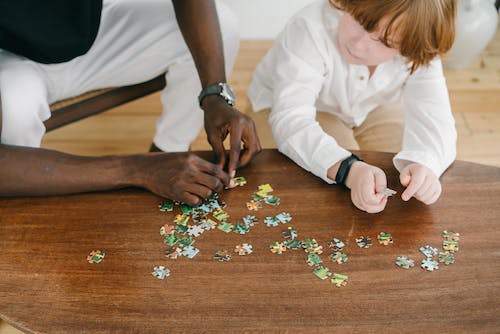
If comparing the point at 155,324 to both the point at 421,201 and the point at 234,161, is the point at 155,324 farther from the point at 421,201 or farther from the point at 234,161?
the point at 421,201

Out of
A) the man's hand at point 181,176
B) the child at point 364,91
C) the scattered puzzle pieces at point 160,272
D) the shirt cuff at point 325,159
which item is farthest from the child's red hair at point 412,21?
the scattered puzzle pieces at point 160,272

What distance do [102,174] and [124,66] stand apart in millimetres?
586

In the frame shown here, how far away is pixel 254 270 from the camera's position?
0.97 meters

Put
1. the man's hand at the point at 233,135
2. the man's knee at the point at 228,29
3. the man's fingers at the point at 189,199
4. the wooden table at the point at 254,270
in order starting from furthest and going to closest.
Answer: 1. the man's knee at the point at 228,29
2. the man's hand at the point at 233,135
3. the man's fingers at the point at 189,199
4. the wooden table at the point at 254,270

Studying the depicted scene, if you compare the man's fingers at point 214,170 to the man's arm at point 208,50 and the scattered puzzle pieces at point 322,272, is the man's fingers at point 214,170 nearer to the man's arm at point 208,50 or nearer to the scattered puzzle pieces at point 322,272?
the man's arm at point 208,50

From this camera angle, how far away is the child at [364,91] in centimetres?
114

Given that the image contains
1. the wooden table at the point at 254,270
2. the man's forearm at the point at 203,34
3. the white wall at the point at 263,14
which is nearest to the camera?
the wooden table at the point at 254,270

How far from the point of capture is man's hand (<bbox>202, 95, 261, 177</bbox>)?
1.19 metres

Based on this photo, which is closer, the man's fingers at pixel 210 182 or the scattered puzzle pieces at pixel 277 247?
the scattered puzzle pieces at pixel 277 247

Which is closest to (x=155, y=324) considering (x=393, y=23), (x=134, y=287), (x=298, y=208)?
(x=134, y=287)

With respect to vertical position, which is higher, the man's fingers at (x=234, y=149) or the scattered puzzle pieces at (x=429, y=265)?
the man's fingers at (x=234, y=149)

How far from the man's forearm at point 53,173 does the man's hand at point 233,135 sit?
0.69ft

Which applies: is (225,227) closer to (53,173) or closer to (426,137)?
(53,173)

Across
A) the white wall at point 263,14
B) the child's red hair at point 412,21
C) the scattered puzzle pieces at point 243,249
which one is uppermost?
the child's red hair at point 412,21
